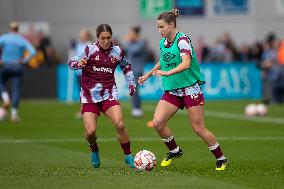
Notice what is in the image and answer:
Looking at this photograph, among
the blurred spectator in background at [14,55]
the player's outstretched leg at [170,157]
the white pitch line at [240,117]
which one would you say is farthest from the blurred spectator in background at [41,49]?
the player's outstretched leg at [170,157]

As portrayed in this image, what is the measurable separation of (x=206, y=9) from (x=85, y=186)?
3276 centimetres

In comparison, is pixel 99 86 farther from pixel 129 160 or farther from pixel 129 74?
pixel 129 160

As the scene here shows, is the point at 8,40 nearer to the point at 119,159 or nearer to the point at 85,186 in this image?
the point at 119,159

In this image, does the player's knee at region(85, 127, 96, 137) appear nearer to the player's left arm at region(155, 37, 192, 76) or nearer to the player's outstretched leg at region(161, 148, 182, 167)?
the player's outstretched leg at region(161, 148, 182, 167)

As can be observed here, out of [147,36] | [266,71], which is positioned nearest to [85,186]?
[266,71]

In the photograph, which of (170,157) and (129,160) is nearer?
(129,160)

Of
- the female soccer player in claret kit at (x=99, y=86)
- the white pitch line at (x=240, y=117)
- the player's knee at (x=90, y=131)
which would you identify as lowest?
the white pitch line at (x=240, y=117)

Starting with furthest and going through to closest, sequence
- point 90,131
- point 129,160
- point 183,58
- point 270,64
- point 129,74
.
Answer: point 270,64
point 129,74
point 129,160
point 90,131
point 183,58

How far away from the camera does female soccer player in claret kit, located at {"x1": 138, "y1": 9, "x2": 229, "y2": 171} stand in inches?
575

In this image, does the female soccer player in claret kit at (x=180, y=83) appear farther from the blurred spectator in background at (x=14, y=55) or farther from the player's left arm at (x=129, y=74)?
the blurred spectator in background at (x=14, y=55)

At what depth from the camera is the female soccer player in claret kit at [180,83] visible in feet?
47.9

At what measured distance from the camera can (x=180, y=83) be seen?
1476cm

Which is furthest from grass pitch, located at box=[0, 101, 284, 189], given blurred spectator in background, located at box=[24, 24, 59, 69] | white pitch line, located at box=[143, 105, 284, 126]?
blurred spectator in background, located at box=[24, 24, 59, 69]

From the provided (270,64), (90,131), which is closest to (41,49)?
(270,64)
